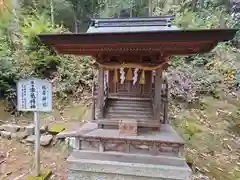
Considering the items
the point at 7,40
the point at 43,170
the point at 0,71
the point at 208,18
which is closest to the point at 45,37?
the point at 43,170

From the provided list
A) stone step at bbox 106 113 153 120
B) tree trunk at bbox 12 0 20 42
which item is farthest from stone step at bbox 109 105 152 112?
tree trunk at bbox 12 0 20 42

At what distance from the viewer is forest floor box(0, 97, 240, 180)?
4891 millimetres

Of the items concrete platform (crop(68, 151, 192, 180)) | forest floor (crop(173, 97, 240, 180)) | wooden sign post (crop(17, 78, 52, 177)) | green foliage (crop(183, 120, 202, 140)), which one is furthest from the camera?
Result: green foliage (crop(183, 120, 202, 140))

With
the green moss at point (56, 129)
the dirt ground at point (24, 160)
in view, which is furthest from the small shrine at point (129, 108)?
the green moss at point (56, 129)

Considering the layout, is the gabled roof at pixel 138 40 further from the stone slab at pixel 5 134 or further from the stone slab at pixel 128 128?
the stone slab at pixel 5 134

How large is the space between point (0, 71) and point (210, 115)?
7.67 metres

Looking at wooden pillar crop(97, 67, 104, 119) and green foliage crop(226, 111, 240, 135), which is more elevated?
wooden pillar crop(97, 67, 104, 119)

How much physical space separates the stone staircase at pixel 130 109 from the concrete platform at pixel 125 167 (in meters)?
0.83

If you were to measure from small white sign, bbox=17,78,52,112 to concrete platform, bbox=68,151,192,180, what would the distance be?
114 cm

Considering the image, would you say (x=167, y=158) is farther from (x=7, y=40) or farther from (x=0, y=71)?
(x=7, y=40)

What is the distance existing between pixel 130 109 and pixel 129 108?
30mm

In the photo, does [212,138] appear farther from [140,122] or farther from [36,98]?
[36,98]

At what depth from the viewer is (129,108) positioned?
4688mm

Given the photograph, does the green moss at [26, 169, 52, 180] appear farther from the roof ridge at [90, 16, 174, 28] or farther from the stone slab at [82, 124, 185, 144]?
the roof ridge at [90, 16, 174, 28]
